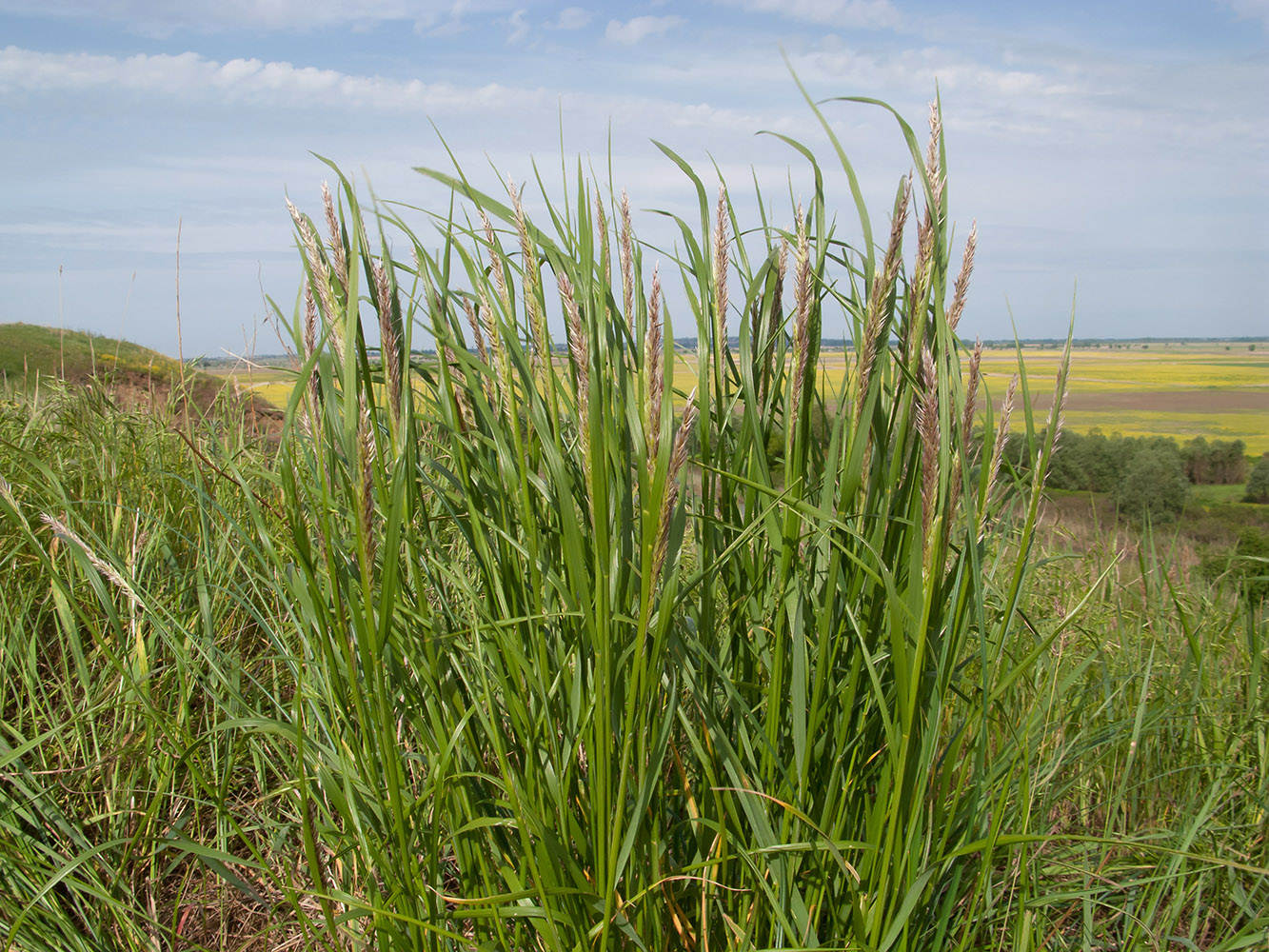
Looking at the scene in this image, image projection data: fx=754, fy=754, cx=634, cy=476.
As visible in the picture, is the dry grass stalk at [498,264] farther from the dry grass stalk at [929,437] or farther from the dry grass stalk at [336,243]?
the dry grass stalk at [929,437]

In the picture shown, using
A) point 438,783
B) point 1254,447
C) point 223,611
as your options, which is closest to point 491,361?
point 438,783

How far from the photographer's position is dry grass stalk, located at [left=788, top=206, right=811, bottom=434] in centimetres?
101

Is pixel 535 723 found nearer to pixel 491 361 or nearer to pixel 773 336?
pixel 491 361

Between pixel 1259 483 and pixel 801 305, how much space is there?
51.0 ft

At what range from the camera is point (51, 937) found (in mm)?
1546

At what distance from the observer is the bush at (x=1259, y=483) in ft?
39.8

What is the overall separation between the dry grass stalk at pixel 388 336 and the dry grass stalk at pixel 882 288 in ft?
2.09

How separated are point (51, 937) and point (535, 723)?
4.11 ft

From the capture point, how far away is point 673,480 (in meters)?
0.84

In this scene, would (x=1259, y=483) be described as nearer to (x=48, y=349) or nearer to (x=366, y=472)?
(x=366, y=472)

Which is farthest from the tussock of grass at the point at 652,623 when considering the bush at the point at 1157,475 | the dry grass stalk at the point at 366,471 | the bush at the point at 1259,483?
the bush at the point at 1259,483

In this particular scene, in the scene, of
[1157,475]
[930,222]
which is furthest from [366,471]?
[1157,475]

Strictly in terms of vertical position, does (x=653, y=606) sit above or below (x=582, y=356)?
below

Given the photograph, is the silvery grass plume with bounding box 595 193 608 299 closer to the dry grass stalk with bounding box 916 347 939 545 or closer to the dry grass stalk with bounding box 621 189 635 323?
the dry grass stalk with bounding box 621 189 635 323
